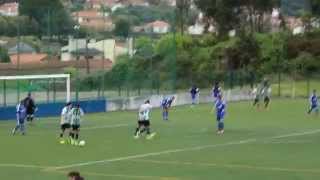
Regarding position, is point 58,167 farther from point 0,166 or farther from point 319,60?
point 319,60

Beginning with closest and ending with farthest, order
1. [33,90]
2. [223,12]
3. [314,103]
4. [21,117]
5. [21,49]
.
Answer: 1. [21,117]
2. [314,103]
3. [21,49]
4. [33,90]
5. [223,12]

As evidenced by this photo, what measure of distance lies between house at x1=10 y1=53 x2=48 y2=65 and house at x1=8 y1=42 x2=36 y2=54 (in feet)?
0.77

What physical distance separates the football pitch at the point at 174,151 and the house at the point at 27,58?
6289 millimetres

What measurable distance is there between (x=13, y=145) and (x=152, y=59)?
34.1 m

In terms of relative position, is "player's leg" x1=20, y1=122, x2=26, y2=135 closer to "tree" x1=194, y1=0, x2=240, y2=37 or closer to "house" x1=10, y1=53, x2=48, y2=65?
"house" x1=10, y1=53, x2=48, y2=65

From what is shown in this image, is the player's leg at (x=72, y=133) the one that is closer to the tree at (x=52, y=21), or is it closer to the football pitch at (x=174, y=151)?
the football pitch at (x=174, y=151)

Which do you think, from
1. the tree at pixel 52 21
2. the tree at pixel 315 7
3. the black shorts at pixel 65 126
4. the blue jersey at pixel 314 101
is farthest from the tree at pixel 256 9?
the black shorts at pixel 65 126

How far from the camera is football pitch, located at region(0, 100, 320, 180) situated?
24062 mm

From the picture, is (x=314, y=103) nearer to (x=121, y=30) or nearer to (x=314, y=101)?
(x=314, y=101)

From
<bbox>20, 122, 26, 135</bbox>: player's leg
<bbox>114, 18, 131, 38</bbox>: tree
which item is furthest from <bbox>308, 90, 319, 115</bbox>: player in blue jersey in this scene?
<bbox>114, 18, 131, 38</bbox>: tree

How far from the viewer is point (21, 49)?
173ft

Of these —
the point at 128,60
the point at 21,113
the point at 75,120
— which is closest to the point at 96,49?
the point at 128,60

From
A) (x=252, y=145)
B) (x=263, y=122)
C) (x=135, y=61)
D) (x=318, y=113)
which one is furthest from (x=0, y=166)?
(x=135, y=61)

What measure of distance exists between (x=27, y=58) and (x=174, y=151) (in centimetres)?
2542
